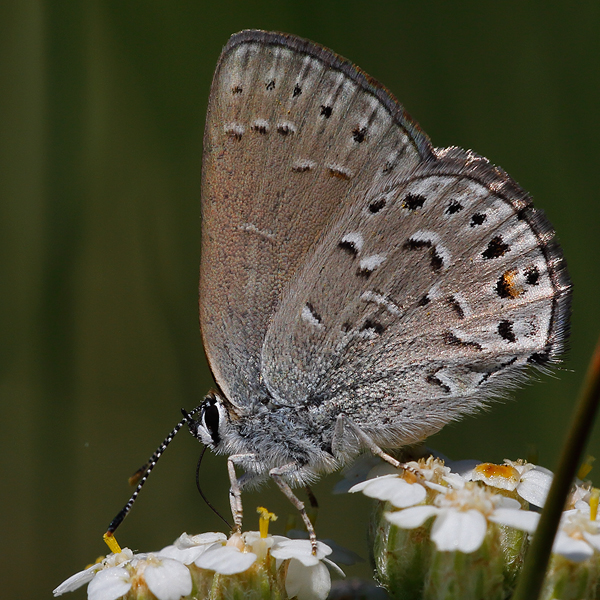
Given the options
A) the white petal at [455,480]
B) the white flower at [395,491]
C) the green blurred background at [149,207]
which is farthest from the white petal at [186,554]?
the green blurred background at [149,207]

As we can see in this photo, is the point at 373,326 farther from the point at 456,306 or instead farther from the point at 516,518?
the point at 516,518

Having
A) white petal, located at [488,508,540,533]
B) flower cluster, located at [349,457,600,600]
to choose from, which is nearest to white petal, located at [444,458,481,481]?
flower cluster, located at [349,457,600,600]

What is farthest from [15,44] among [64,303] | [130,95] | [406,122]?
[406,122]

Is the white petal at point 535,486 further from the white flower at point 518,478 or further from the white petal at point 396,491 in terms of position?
the white petal at point 396,491

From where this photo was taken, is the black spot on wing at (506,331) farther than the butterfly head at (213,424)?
No

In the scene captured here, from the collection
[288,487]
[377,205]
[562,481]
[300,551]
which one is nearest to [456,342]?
[377,205]

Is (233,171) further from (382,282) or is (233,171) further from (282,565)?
(282,565)

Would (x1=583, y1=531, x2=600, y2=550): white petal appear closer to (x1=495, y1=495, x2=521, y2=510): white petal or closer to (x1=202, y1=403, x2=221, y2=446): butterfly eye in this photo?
(x1=495, y1=495, x2=521, y2=510): white petal
